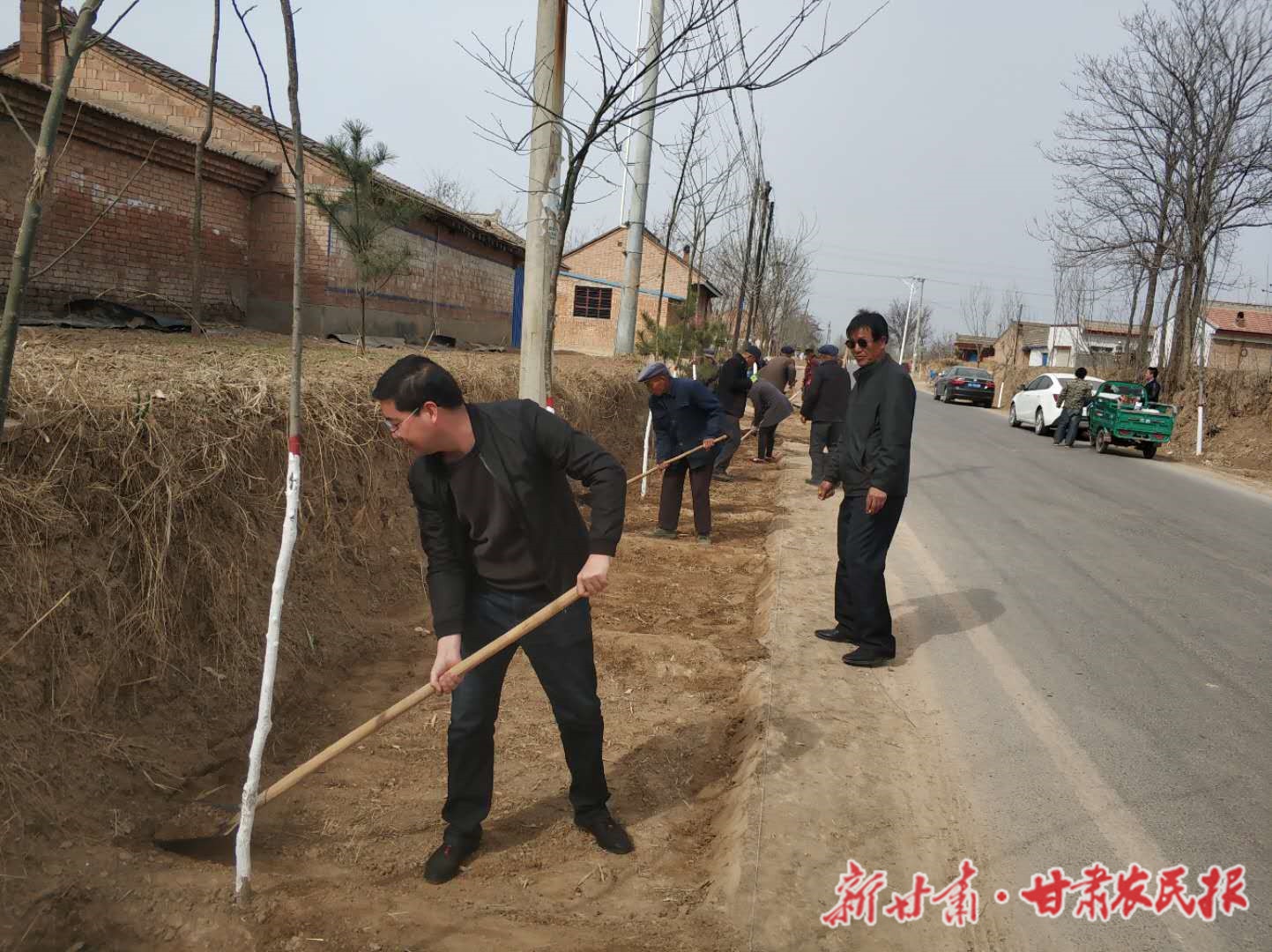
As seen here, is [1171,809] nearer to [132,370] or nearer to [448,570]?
[448,570]

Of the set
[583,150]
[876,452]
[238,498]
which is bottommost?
[238,498]

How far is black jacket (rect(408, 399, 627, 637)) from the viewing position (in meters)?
2.92

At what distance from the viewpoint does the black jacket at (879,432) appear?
15.2 ft

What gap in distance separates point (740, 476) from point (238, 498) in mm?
8381

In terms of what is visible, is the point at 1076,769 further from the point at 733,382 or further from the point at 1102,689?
the point at 733,382

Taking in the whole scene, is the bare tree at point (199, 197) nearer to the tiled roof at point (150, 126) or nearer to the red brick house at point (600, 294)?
the tiled roof at point (150, 126)

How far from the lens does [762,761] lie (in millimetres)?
3617

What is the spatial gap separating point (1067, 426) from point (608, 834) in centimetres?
1740

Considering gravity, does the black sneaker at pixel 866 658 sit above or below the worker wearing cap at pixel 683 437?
below

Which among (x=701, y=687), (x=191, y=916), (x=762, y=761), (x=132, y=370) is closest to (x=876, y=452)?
(x=701, y=687)

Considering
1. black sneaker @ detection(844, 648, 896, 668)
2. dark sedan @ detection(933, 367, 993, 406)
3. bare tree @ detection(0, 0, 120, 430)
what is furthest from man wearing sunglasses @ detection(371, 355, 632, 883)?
dark sedan @ detection(933, 367, 993, 406)

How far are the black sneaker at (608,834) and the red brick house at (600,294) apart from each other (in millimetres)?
32817

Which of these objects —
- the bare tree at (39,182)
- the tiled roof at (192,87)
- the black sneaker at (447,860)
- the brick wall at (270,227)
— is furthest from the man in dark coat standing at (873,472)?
the tiled roof at (192,87)

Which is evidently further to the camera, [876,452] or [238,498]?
[876,452]
